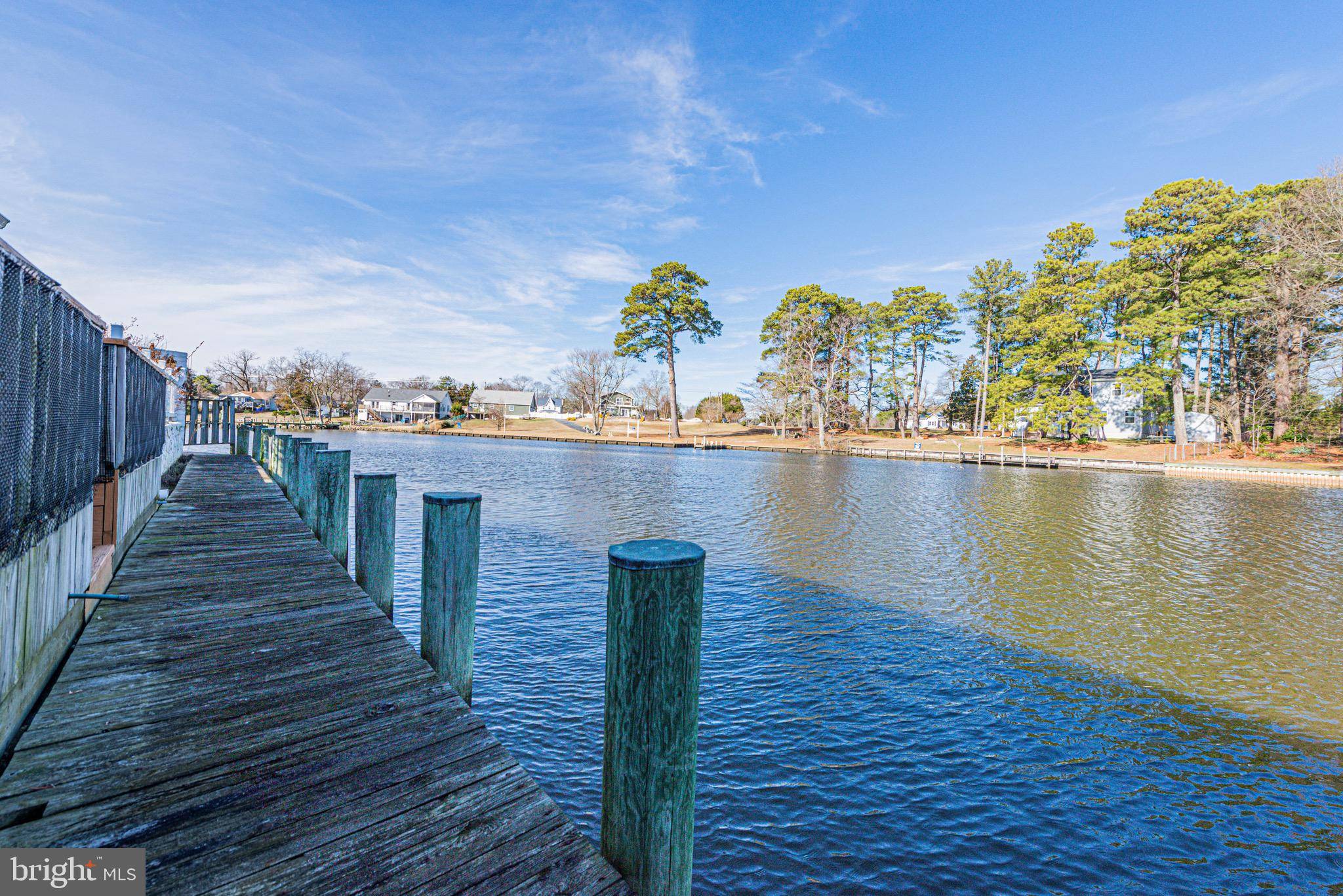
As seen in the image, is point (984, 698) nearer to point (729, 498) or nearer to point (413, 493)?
point (729, 498)

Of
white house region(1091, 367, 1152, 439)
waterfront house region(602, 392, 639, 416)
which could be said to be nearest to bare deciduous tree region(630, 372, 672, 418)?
waterfront house region(602, 392, 639, 416)

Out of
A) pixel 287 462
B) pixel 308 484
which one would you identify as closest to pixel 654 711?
pixel 308 484

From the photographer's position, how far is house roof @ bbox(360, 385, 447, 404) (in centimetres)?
9556

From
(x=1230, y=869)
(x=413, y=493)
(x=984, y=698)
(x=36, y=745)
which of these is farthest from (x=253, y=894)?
(x=413, y=493)

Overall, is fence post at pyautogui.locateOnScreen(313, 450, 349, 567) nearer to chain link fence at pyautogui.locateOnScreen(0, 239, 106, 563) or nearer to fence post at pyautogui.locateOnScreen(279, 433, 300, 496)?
chain link fence at pyautogui.locateOnScreen(0, 239, 106, 563)

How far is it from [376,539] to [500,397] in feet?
332

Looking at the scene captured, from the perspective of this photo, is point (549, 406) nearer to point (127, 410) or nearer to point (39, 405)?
point (127, 410)

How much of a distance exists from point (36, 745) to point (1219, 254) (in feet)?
176

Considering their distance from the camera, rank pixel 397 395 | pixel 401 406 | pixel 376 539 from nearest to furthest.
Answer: pixel 376 539, pixel 401 406, pixel 397 395

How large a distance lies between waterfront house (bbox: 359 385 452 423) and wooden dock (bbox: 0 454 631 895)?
320 ft

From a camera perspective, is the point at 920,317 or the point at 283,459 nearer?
the point at 283,459

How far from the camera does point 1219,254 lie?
37594 millimetres

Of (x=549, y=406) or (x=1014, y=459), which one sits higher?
(x=549, y=406)

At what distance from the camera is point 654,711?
1.90m
